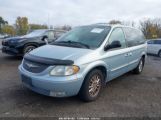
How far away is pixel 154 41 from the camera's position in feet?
48.1

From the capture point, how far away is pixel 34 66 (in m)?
3.72

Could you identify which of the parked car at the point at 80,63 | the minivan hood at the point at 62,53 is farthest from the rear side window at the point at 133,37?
the minivan hood at the point at 62,53

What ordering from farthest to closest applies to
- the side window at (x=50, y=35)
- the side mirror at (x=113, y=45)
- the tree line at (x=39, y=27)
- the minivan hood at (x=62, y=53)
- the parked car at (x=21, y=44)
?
the tree line at (x=39, y=27)
the side window at (x=50, y=35)
the parked car at (x=21, y=44)
the side mirror at (x=113, y=45)
the minivan hood at (x=62, y=53)

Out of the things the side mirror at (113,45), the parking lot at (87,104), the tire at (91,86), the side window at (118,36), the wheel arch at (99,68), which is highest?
the side window at (118,36)

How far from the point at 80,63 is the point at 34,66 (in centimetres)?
95

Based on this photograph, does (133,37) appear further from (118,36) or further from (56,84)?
(56,84)


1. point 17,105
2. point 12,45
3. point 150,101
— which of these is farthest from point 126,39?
point 12,45

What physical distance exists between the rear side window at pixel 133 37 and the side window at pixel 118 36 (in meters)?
0.28

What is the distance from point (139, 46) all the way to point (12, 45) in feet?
18.6

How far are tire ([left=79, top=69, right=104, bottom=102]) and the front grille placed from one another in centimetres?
90

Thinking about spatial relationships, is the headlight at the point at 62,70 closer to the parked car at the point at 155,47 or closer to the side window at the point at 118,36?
the side window at the point at 118,36

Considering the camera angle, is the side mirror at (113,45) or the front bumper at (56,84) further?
the side mirror at (113,45)

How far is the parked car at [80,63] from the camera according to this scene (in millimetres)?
3496

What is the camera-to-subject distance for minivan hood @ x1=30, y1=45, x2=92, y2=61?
12.1 feet
